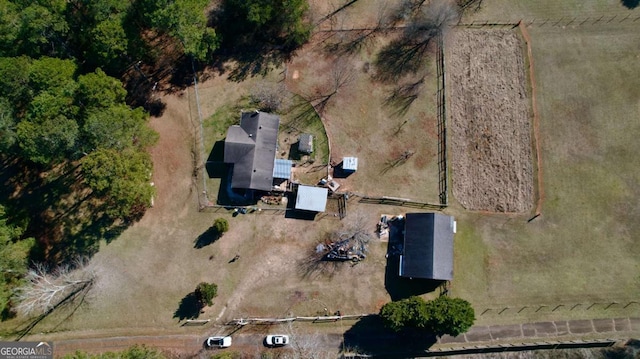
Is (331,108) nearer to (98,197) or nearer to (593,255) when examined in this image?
(98,197)

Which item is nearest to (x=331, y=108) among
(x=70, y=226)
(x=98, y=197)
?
(x=98, y=197)

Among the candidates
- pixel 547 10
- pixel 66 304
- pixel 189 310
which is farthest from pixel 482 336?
pixel 66 304


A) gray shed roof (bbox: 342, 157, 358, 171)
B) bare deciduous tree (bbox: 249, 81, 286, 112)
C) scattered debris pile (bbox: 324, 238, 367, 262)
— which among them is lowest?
scattered debris pile (bbox: 324, 238, 367, 262)

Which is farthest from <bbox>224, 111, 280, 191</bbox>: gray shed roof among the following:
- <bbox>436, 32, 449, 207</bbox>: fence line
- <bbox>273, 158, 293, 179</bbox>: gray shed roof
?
<bbox>436, 32, 449, 207</bbox>: fence line

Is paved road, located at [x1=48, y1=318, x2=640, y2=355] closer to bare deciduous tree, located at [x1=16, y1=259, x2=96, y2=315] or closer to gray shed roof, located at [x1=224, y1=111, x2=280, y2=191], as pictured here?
bare deciduous tree, located at [x1=16, y1=259, x2=96, y2=315]

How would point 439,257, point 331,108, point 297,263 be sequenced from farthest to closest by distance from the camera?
point 331,108, point 297,263, point 439,257

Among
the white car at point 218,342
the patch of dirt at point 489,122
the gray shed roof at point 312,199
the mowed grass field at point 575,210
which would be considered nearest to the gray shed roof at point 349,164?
the gray shed roof at point 312,199
